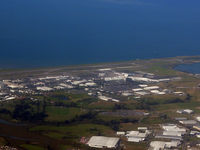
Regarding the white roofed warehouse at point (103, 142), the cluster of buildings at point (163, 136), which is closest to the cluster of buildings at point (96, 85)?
the cluster of buildings at point (163, 136)

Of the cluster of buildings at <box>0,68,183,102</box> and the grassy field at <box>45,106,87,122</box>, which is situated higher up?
the cluster of buildings at <box>0,68,183,102</box>

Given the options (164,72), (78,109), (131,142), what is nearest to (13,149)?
(131,142)

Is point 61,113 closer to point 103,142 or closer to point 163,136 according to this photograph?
point 103,142

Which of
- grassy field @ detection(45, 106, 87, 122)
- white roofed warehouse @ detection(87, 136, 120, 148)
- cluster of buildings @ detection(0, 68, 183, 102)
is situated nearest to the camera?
white roofed warehouse @ detection(87, 136, 120, 148)

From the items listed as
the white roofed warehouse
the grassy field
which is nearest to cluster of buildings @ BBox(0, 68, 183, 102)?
the grassy field

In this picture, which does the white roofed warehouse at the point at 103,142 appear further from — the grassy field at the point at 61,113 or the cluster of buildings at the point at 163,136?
the grassy field at the point at 61,113

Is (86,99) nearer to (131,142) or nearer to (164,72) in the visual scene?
(131,142)

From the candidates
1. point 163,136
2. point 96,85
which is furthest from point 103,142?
point 96,85

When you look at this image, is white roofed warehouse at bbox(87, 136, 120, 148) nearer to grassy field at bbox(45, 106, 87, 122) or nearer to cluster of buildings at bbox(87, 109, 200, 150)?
cluster of buildings at bbox(87, 109, 200, 150)
